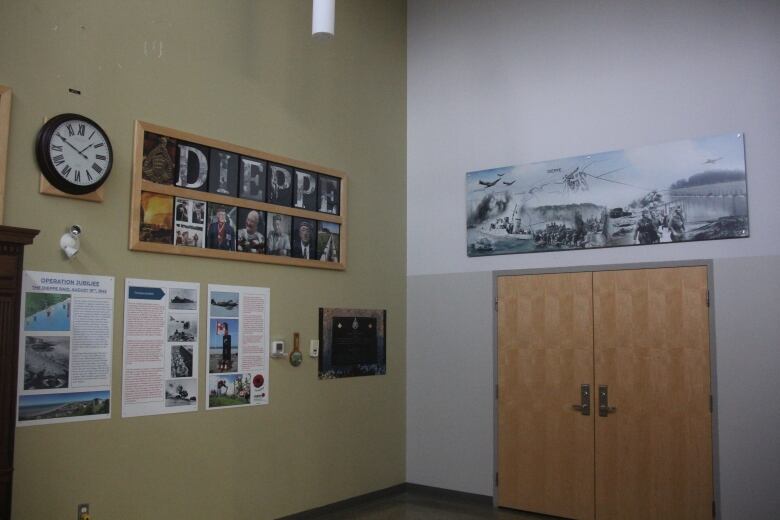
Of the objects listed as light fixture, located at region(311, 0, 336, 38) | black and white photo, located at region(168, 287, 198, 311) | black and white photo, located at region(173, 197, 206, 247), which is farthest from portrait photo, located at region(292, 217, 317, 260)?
light fixture, located at region(311, 0, 336, 38)

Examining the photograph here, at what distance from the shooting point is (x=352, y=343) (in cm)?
655

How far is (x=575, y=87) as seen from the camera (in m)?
6.41

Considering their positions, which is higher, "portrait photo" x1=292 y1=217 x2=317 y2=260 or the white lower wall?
"portrait photo" x1=292 y1=217 x2=317 y2=260

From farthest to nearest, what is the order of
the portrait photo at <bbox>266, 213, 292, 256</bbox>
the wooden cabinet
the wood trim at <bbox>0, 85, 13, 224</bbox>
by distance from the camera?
the portrait photo at <bbox>266, 213, 292, 256</bbox>, the wood trim at <bbox>0, 85, 13, 224</bbox>, the wooden cabinet

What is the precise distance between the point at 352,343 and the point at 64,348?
108 inches

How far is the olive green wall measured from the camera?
4.40 meters

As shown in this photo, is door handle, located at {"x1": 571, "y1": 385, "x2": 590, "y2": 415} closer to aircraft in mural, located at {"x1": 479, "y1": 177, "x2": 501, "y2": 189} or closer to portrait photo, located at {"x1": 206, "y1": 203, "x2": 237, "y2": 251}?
aircraft in mural, located at {"x1": 479, "y1": 177, "x2": 501, "y2": 189}

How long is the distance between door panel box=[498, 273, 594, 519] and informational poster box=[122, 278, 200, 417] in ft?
9.64

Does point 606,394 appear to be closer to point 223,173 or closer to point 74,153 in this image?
point 223,173

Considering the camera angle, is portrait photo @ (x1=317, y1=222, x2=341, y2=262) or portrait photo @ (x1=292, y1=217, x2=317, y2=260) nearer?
portrait photo @ (x1=292, y1=217, x2=317, y2=260)

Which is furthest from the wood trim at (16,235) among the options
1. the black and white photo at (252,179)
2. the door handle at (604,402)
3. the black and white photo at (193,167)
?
the door handle at (604,402)

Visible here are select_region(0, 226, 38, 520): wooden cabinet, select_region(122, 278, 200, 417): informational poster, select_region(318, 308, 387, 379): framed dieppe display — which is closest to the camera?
select_region(0, 226, 38, 520): wooden cabinet

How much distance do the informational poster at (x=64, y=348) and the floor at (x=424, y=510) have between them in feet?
8.05

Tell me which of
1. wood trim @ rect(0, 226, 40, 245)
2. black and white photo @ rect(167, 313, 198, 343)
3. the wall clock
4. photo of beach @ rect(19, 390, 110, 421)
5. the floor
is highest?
the wall clock
